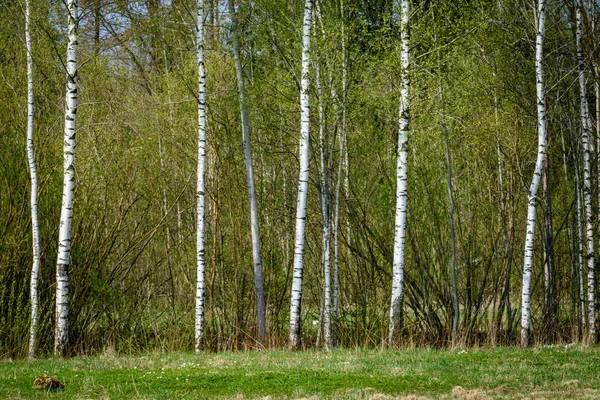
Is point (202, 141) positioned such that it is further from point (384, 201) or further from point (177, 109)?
point (177, 109)

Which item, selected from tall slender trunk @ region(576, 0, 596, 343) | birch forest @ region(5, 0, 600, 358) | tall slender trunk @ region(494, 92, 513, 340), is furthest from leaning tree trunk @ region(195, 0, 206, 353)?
tall slender trunk @ region(576, 0, 596, 343)

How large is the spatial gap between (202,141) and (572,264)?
803cm

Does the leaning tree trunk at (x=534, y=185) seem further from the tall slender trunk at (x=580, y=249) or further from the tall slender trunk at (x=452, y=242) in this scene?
the tall slender trunk at (x=580, y=249)

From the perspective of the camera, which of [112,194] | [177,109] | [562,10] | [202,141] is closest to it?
[202,141]

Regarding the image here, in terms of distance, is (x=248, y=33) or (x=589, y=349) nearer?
(x=589, y=349)

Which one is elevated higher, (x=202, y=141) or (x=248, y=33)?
(x=248, y=33)

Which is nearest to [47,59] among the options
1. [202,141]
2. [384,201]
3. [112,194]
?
[112,194]

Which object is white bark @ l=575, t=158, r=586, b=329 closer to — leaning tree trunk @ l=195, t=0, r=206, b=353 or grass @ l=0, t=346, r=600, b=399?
grass @ l=0, t=346, r=600, b=399

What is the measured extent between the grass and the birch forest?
1.95 metres

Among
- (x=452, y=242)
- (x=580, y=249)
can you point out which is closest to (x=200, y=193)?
(x=452, y=242)

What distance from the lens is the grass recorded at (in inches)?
359

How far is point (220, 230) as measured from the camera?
16.1m

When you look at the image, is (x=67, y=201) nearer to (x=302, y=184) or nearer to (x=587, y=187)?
(x=302, y=184)

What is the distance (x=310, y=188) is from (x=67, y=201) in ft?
18.4
